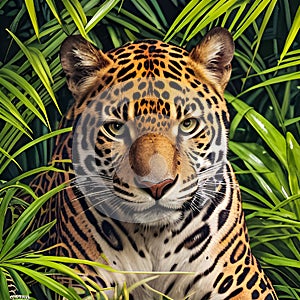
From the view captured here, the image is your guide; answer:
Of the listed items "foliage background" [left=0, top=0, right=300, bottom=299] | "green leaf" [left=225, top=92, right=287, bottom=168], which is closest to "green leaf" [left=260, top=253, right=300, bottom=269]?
"foliage background" [left=0, top=0, right=300, bottom=299]

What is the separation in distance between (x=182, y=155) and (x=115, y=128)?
0.19 m

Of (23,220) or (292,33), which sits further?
(292,33)

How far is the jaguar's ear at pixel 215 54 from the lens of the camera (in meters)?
2.62

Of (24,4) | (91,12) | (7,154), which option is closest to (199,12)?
(91,12)

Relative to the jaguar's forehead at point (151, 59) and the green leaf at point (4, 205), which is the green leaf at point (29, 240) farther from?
the jaguar's forehead at point (151, 59)

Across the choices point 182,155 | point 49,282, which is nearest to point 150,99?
point 182,155

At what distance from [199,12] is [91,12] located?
0.31 m

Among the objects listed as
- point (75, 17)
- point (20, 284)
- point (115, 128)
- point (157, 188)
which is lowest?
point (20, 284)

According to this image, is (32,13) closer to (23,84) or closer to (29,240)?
(23,84)

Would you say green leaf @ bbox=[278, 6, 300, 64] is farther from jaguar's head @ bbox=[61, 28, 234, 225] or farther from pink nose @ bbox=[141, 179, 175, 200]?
pink nose @ bbox=[141, 179, 175, 200]

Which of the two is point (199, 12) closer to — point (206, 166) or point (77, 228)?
point (206, 166)

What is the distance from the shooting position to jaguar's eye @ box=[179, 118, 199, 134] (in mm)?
2539

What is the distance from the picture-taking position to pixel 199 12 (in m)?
2.81

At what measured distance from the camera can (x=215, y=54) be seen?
2.63 metres
